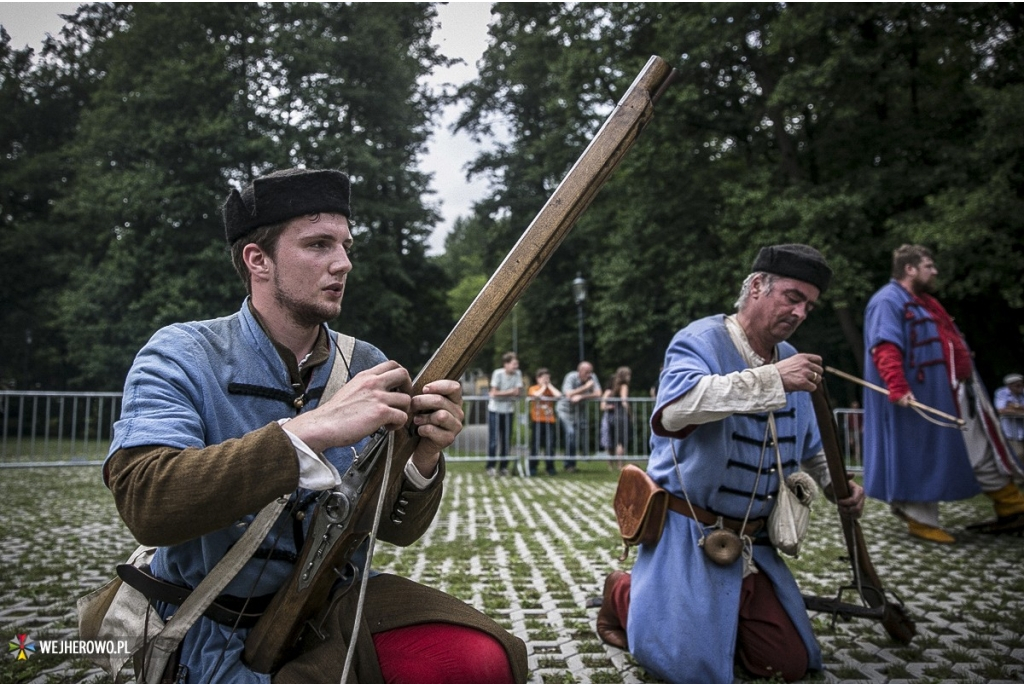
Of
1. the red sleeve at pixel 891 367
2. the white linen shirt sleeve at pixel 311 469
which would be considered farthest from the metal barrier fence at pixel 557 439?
the white linen shirt sleeve at pixel 311 469

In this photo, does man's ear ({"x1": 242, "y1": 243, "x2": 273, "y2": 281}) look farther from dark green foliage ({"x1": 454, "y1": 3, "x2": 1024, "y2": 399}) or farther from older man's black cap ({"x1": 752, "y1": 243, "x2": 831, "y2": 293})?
dark green foliage ({"x1": 454, "y1": 3, "x2": 1024, "y2": 399})

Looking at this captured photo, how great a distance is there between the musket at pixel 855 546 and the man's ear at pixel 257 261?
Result: 2.80 meters

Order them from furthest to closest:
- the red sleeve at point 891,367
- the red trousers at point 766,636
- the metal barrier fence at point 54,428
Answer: the metal barrier fence at point 54,428 → the red sleeve at point 891,367 → the red trousers at point 766,636

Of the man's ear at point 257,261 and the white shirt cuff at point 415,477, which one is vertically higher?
the man's ear at point 257,261

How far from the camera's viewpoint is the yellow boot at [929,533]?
7.05 m

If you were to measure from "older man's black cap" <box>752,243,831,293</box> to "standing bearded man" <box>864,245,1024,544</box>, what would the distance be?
3.46m

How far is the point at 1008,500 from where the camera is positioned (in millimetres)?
7320

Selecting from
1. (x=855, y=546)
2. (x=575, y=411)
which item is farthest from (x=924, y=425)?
(x=575, y=411)

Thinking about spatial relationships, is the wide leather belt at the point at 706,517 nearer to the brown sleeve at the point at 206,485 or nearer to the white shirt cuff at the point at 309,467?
the white shirt cuff at the point at 309,467

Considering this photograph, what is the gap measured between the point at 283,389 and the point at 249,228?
0.47m

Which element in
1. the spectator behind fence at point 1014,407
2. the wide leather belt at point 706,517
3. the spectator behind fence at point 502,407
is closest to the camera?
the wide leather belt at point 706,517

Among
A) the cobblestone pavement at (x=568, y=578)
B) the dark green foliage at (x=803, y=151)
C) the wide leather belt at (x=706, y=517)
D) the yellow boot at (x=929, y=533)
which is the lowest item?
the cobblestone pavement at (x=568, y=578)

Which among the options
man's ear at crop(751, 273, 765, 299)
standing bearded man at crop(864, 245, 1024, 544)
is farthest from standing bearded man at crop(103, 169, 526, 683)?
standing bearded man at crop(864, 245, 1024, 544)

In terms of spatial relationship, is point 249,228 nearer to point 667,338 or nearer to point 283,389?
point 283,389
